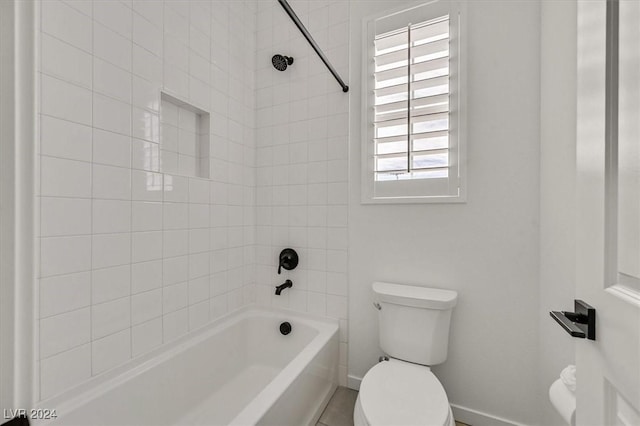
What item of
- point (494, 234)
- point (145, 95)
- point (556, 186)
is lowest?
point (494, 234)

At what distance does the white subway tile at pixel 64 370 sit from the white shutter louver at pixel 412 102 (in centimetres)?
164

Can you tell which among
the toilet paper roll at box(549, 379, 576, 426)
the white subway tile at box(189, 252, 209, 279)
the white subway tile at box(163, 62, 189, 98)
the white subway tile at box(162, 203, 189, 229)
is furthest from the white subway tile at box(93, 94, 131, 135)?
the toilet paper roll at box(549, 379, 576, 426)

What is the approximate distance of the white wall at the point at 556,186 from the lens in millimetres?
986

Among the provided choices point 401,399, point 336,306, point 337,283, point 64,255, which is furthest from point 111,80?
point 401,399

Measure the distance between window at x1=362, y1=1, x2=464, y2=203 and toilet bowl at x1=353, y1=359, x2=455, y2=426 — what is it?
2.89ft

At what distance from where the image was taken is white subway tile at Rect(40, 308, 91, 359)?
3.20ft

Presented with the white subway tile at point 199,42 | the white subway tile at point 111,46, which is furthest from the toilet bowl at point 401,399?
the white subway tile at point 199,42

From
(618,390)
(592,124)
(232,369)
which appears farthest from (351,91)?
(232,369)

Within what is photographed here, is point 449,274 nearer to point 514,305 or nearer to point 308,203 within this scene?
point 514,305

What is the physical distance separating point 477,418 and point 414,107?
172cm

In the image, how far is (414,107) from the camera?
60.3 inches

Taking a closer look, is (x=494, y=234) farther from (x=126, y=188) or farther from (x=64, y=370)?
(x=64, y=370)

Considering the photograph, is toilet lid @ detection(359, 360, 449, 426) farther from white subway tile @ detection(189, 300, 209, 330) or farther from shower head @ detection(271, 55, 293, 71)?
shower head @ detection(271, 55, 293, 71)

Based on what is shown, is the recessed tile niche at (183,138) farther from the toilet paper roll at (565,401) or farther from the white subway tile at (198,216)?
the toilet paper roll at (565,401)
